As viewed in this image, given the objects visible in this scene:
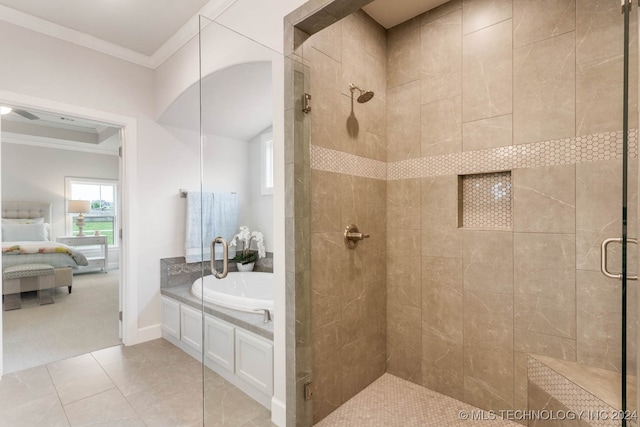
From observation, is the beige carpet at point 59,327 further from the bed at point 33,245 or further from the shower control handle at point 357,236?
the shower control handle at point 357,236

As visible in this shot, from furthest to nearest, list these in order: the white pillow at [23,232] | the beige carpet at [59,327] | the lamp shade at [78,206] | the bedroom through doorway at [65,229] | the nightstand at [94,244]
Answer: the lamp shade at [78,206], the nightstand at [94,244], the white pillow at [23,232], the bedroom through doorway at [65,229], the beige carpet at [59,327]

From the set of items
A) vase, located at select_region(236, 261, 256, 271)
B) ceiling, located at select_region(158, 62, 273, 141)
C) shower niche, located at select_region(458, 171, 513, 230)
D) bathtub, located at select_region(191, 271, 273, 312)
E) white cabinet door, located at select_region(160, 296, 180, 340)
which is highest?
ceiling, located at select_region(158, 62, 273, 141)

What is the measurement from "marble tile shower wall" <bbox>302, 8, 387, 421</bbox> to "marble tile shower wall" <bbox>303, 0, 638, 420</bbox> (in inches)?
0.5

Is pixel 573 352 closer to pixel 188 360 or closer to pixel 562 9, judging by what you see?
pixel 562 9

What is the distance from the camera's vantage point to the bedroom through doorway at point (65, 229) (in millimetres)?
3086

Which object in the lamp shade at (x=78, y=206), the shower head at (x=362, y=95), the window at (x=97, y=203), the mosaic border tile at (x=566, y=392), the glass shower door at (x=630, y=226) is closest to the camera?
the glass shower door at (x=630, y=226)

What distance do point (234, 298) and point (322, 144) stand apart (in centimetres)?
104

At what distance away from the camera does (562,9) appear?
5.47 feet

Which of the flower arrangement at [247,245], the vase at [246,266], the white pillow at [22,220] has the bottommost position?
the vase at [246,266]

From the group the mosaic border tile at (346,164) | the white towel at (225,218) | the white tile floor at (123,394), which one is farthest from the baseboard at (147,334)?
the mosaic border tile at (346,164)

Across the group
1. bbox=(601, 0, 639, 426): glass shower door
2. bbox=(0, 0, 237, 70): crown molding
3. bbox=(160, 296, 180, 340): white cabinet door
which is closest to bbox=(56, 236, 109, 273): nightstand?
bbox=(160, 296, 180, 340): white cabinet door

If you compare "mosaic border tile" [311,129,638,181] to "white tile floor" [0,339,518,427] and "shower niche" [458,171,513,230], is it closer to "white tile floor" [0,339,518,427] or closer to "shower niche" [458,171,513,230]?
"shower niche" [458,171,513,230]

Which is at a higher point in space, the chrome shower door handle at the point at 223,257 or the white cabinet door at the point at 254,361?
the chrome shower door handle at the point at 223,257

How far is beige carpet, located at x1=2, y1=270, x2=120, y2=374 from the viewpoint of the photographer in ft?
9.00
